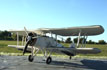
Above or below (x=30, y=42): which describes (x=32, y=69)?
below

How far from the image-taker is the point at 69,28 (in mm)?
13797

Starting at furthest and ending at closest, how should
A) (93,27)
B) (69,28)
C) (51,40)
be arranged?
(51,40) → (69,28) → (93,27)

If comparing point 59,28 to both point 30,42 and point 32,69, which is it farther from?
point 32,69

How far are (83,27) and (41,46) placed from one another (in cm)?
377

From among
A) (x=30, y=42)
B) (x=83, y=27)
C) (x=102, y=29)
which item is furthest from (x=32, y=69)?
(x=102, y=29)

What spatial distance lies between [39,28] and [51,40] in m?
1.62

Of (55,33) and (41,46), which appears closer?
(41,46)

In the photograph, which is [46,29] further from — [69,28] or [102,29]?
[102,29]

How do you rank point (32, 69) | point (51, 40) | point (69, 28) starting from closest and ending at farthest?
point (32, 69)
point (69, 28)
point (51, 40)

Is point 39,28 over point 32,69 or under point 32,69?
over

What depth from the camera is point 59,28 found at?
559 inches

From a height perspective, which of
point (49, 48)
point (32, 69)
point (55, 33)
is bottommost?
point (32, 69)

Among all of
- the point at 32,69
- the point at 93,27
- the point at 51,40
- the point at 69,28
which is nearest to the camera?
the point at 32,69

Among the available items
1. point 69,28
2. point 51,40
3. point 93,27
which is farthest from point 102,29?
point 51,40
